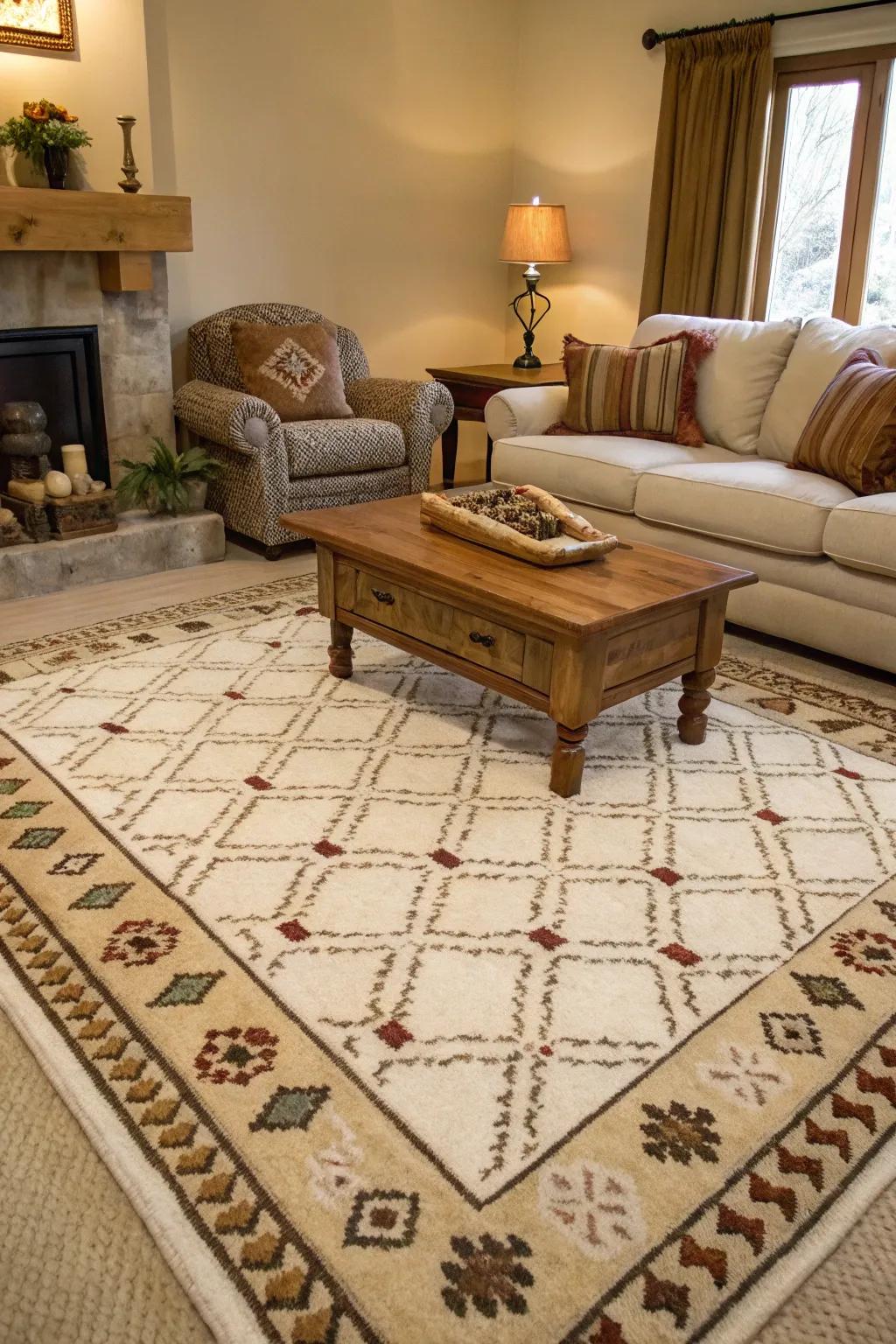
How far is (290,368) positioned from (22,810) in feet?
8.61

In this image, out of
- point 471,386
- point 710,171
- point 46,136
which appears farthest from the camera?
point 471,386

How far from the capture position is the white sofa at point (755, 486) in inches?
123

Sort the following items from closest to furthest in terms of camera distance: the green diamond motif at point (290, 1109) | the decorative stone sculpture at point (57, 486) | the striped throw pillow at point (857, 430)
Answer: the green diamond motif at point (290, 1109) → the striped throw pillow at point (857, 430) → the decorative stone sculpture at point (57, 486)

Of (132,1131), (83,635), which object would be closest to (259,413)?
(83,635)

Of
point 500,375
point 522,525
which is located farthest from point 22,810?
point 500,375

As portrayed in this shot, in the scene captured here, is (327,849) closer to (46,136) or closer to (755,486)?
(755,486)

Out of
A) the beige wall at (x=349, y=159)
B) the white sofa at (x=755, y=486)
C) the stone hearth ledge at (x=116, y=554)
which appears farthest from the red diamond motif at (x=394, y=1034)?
the beige wall at (x=349, y=159)

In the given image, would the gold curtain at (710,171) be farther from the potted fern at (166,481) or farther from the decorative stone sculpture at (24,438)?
the decorative stone sculpture at (24,438)

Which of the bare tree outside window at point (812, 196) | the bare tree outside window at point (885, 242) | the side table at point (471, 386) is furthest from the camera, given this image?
the side table at point (471, 386)

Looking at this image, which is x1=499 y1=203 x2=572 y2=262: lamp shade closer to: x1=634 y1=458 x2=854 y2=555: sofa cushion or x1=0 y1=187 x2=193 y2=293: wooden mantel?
x1=0 y1=187 x2=193 y2=293: wooden mantel

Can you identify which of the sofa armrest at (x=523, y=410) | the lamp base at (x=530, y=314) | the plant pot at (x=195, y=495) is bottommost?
the plant pot at (x=195, y=495)

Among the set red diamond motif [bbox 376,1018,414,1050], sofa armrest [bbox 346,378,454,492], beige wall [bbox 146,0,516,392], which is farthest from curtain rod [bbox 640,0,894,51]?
red diamond motif [bbox 376,1018,414,1050]

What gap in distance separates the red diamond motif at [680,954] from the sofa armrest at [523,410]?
271 cm

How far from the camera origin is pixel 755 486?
11.1 ft
